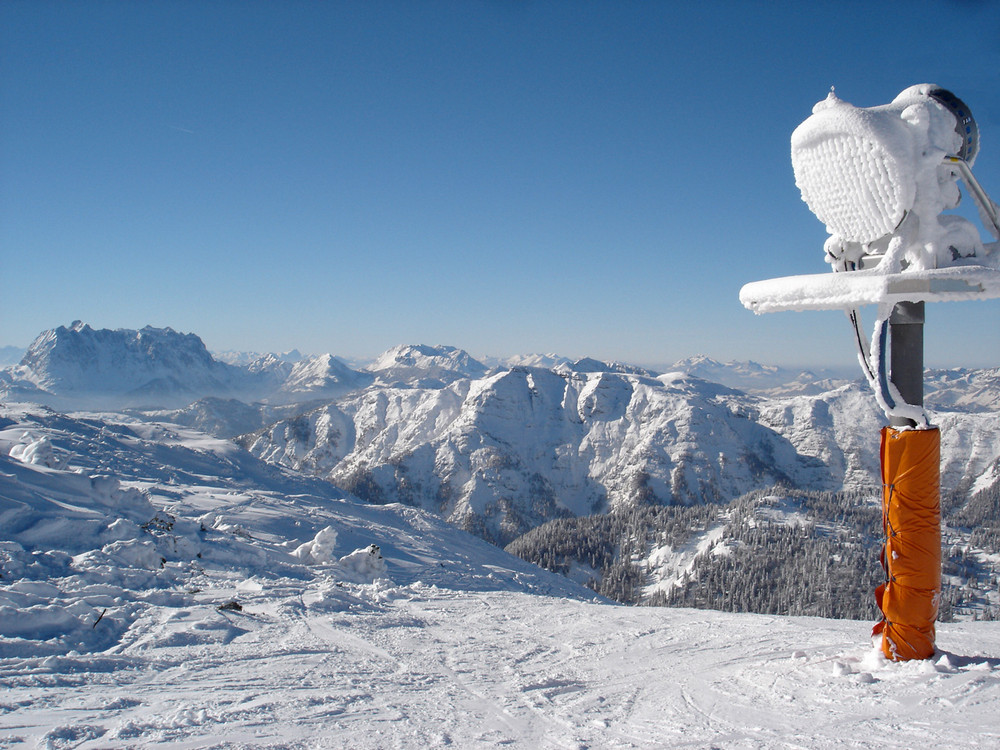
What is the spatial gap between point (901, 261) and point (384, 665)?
11.3 metres

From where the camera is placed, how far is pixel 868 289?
25.4ft

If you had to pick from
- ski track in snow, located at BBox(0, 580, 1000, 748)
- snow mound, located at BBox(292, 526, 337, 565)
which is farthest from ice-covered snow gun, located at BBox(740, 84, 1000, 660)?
snow mound, located at BBox(292, 526, 337, 565)

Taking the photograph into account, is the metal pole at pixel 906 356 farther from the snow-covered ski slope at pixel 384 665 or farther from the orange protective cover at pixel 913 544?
the snow-covered ski slope at pixel 384 665

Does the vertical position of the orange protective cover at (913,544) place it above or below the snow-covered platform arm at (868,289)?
below

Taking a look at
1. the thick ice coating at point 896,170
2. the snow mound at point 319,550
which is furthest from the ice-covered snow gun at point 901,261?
the snow mound at point 319,550

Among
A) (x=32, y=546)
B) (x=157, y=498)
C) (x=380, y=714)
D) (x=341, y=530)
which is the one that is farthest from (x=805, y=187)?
(x=157, y=498)

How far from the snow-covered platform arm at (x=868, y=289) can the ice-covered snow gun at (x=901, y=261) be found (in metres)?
0.02

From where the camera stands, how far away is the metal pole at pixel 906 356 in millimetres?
8156

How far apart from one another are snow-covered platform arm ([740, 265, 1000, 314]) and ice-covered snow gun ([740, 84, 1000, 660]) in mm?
15

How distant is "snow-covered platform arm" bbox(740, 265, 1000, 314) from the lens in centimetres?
716

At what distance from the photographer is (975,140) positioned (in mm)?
7883

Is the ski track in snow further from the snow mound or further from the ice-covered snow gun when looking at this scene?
the snow mound

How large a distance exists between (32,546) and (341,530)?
18383 millimetres

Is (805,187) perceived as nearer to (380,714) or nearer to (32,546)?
(380,714)
